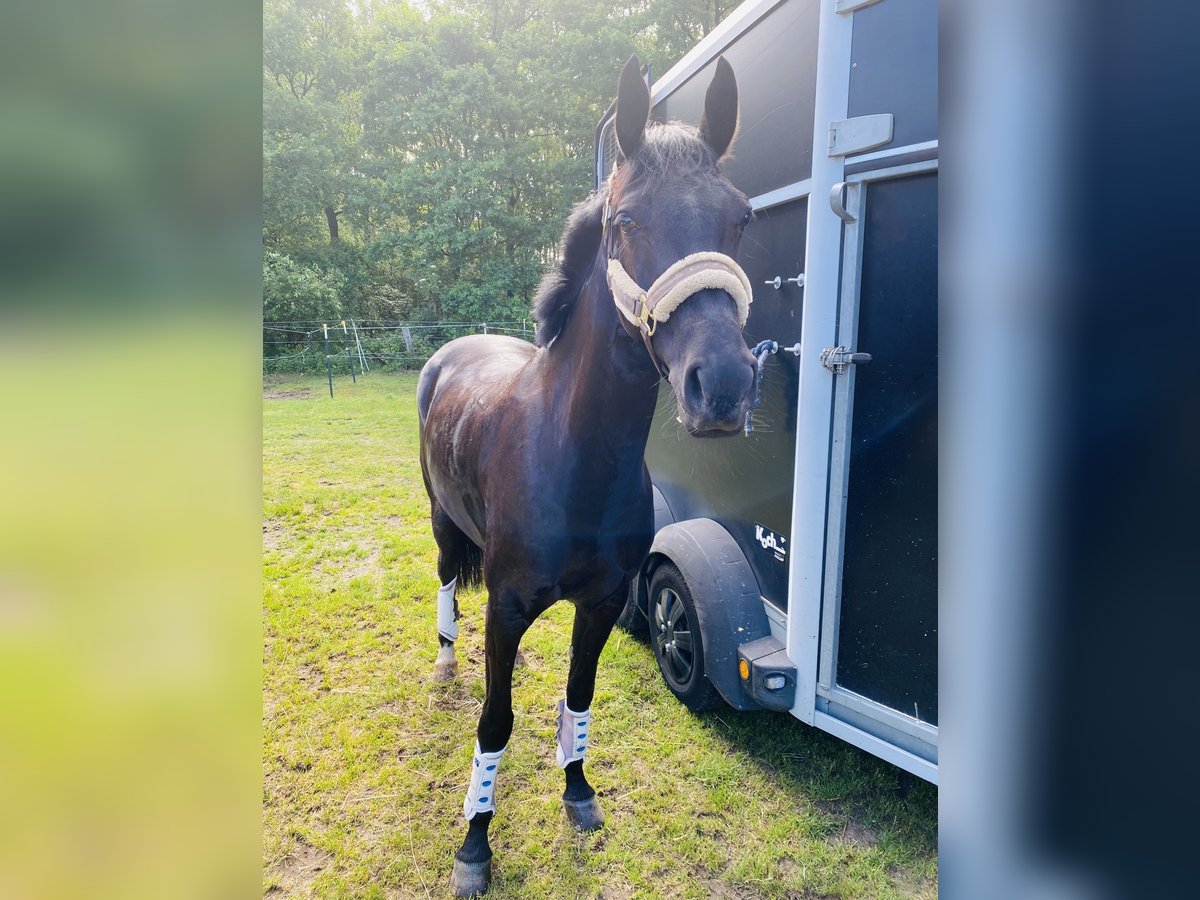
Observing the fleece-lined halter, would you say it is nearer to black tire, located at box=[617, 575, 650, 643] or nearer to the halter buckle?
the halter buckle

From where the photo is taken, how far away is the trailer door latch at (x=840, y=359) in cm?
199

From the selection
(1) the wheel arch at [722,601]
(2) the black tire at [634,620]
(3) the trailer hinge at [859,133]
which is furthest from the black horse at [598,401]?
(2) the black tire at [634,620]

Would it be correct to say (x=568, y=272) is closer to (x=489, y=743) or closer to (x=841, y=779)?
(x=489, y=743)

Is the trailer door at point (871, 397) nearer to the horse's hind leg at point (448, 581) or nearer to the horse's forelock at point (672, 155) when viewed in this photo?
the horse's forelock at point (672, 155)

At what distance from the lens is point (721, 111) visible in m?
1.64

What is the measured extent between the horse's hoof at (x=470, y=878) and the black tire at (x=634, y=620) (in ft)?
4.95

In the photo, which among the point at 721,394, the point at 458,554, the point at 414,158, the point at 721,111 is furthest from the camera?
the point at 414,158

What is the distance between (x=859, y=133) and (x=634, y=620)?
8.65ft

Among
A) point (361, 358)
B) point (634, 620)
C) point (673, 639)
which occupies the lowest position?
point (634, 620)

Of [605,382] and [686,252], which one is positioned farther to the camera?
[605,382]

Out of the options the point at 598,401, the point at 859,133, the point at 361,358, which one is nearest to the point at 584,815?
the point at 598,401
